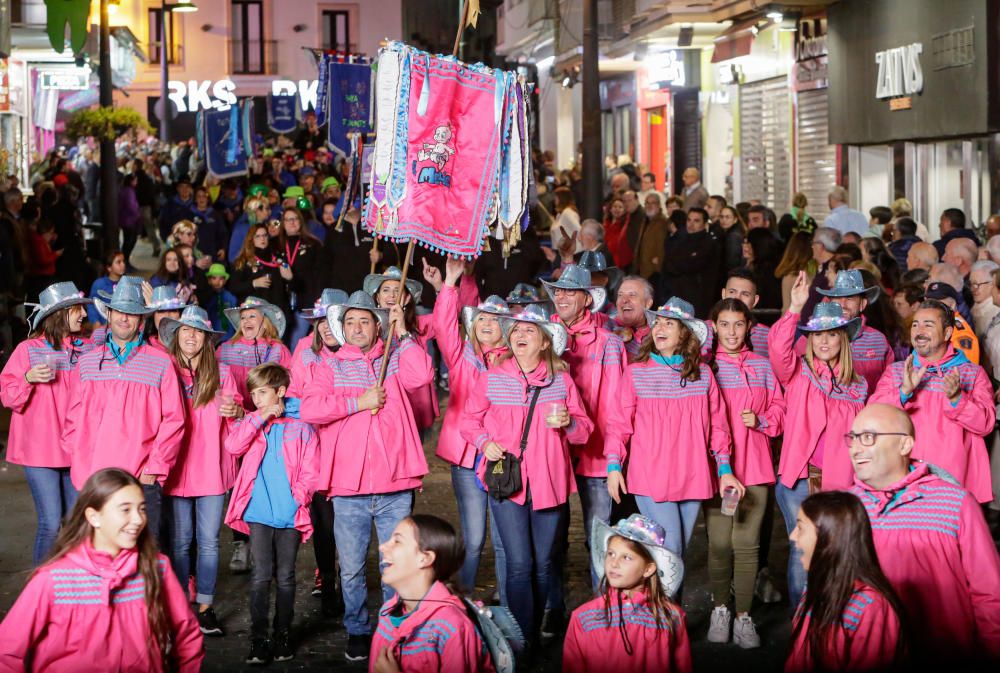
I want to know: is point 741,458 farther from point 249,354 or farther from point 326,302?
point 249,354

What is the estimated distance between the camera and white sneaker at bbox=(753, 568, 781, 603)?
8.68 metres

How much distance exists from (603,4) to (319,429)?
80.1 feet

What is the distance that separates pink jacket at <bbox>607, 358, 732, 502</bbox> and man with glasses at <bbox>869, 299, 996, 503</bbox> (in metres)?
0.87

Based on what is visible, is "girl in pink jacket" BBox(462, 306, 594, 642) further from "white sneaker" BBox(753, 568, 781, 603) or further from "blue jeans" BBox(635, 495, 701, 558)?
"white sneaker" BBox(753, 568, 781, 603)

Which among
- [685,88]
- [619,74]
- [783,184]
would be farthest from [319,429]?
[619,74]

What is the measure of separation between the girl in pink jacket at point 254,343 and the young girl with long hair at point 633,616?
4.07 meters

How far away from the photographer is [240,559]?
9461 mm

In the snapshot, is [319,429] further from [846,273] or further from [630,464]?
[846,273]

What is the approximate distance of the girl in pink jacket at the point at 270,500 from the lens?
7.67 meters

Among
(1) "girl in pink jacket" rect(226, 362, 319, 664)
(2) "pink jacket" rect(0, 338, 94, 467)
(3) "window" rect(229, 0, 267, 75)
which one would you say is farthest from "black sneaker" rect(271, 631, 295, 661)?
(3) "window" rect(229, 0, 267, 75)

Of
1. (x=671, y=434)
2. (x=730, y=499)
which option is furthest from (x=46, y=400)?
(x=730, y=499)

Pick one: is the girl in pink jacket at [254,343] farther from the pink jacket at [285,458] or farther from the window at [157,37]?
the window at [157,37]

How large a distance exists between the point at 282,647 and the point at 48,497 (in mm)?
1752

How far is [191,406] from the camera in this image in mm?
8148
